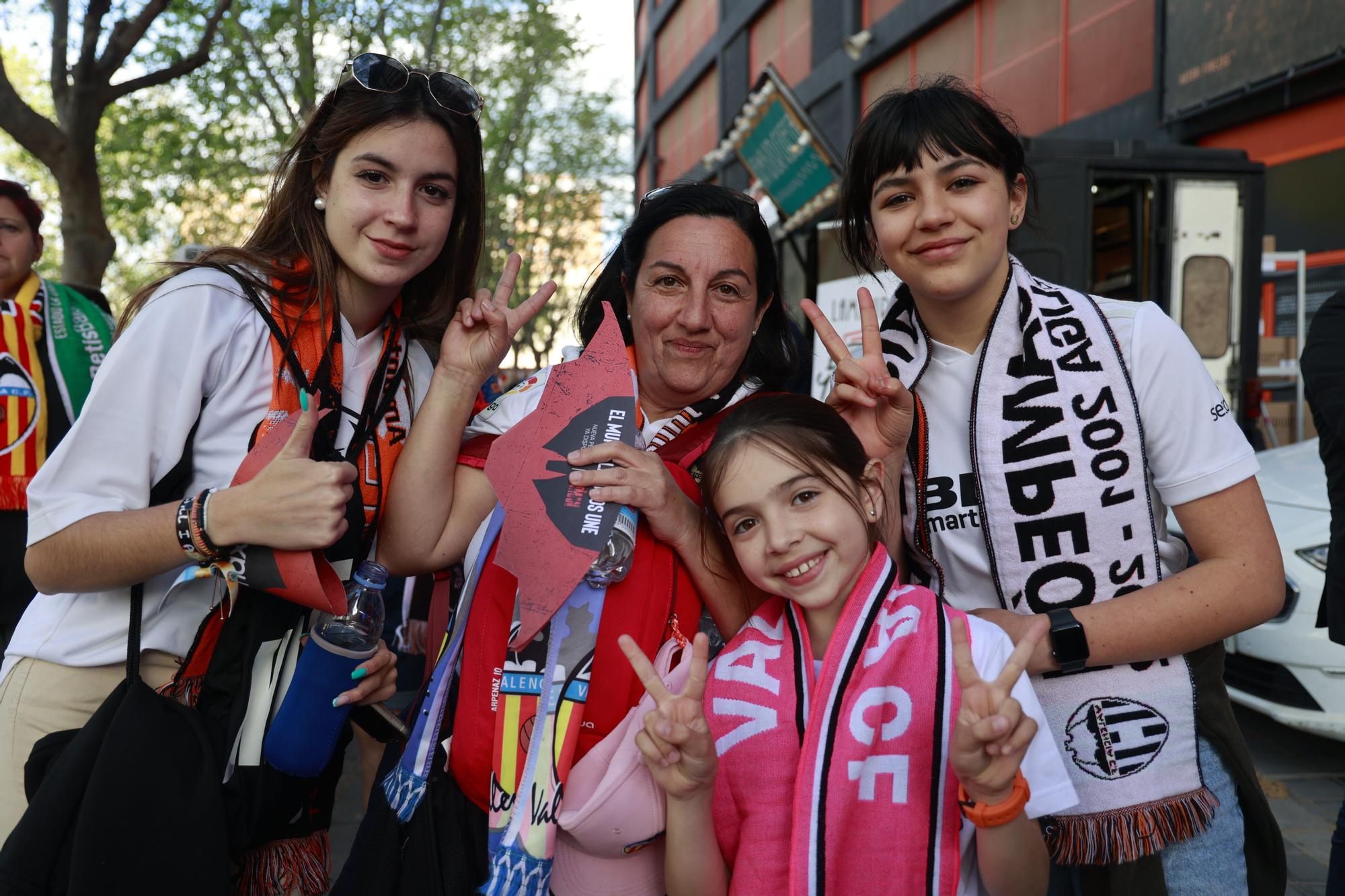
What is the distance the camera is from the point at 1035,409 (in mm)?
1759

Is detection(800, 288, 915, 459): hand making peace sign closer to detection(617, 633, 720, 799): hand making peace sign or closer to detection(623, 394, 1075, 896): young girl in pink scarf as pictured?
detection(623, 394, 1075, 896): young girl in pink scarf

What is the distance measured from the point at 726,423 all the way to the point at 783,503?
0.69ft

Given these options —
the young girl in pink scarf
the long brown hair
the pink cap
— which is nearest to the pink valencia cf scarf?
the young girl in pink scarf

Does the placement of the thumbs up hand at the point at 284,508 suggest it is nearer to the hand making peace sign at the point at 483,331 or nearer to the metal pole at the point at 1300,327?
the hand making peace sign at the point at 483,331

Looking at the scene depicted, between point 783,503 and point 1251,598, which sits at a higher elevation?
point 783,503

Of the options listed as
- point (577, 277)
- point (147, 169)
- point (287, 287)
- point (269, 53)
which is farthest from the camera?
point (577, 277)

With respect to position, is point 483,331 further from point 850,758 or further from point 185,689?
point 850,758

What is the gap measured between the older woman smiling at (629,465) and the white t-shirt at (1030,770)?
46 centimetres

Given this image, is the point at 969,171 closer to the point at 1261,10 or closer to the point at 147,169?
the point at 1261,10

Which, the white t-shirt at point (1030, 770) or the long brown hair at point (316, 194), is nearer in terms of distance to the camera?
the white t-shirt at point (1030, 770)

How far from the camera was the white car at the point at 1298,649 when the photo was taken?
387cm

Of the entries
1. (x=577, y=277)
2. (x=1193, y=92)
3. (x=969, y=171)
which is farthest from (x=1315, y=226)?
(x=577, y=277)

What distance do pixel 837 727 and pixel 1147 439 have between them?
0.75 meters

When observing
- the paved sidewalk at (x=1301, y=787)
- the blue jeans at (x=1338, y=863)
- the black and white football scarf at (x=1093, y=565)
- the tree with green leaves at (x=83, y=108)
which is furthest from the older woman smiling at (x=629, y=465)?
the tree with green leaves at (x=83, y=108)
